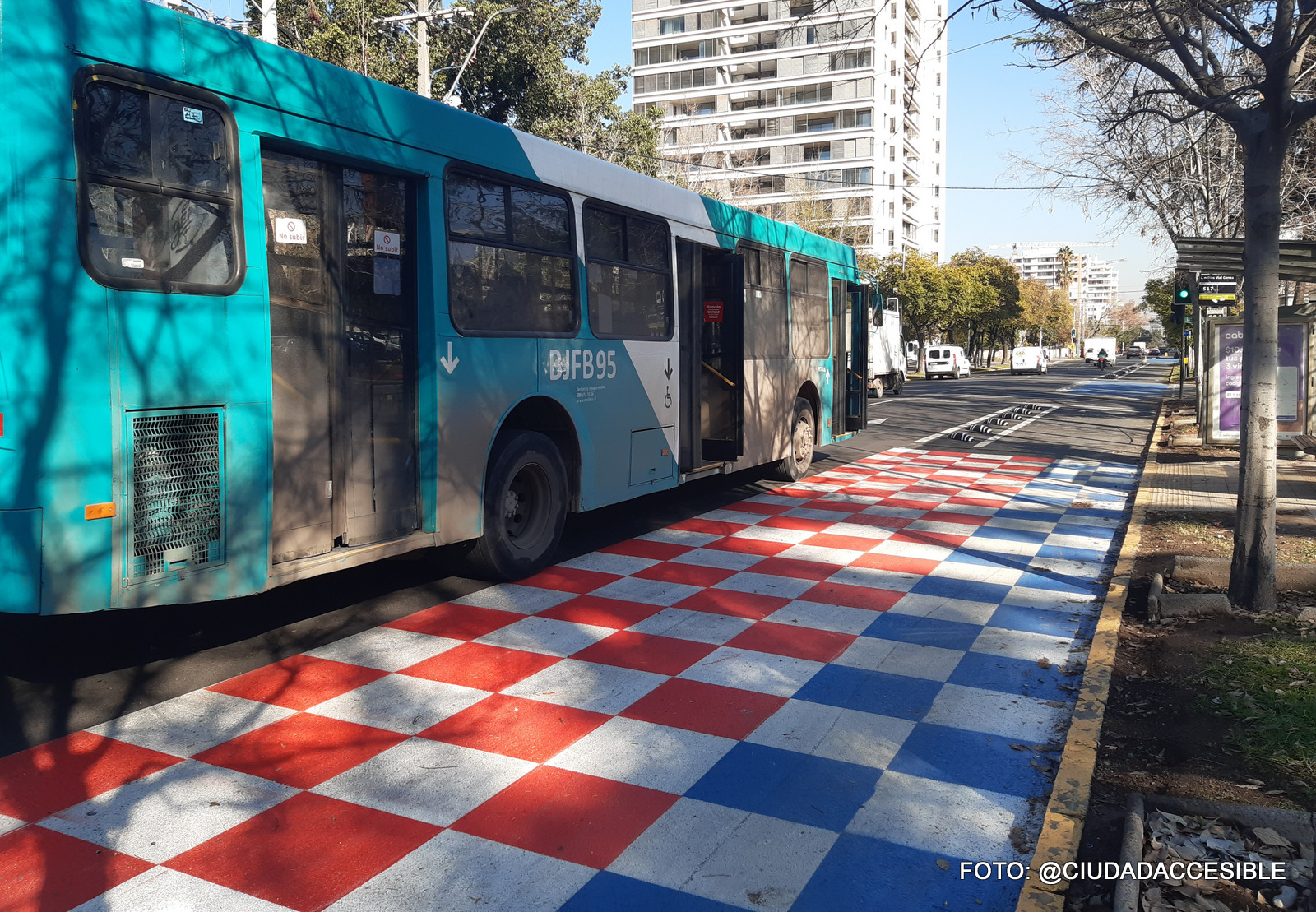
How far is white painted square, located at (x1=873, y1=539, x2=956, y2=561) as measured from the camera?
8.23 meters

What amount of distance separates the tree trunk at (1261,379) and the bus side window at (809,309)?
6118mm

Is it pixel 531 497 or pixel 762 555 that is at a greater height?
pixel 531 497

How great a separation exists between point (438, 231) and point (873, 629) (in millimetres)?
3742

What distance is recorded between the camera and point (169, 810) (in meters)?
3.68

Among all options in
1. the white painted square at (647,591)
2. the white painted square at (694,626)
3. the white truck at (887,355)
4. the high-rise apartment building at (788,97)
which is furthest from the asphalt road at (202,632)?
the high-rise apartment building at (788,97)

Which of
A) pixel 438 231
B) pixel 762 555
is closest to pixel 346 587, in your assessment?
pixel 438 231

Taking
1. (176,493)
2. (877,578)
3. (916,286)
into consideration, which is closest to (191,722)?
(176,493)

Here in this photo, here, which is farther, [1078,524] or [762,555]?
[1078,524]

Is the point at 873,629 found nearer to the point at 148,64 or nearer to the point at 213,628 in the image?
the point at 213,628

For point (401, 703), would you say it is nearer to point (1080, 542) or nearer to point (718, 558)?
point (718, 558)

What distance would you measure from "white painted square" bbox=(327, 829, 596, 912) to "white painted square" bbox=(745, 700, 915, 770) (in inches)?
53.7

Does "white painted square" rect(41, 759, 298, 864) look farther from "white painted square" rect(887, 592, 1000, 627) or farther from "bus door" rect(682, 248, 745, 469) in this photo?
"bus door" rect(682, 248, 745, 469)

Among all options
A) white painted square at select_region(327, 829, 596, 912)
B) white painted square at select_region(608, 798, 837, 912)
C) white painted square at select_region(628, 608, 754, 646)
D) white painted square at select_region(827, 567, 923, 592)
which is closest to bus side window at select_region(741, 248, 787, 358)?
white painted square at select_region(827, 567, 923, 592)

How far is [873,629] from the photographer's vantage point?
6125 mm
